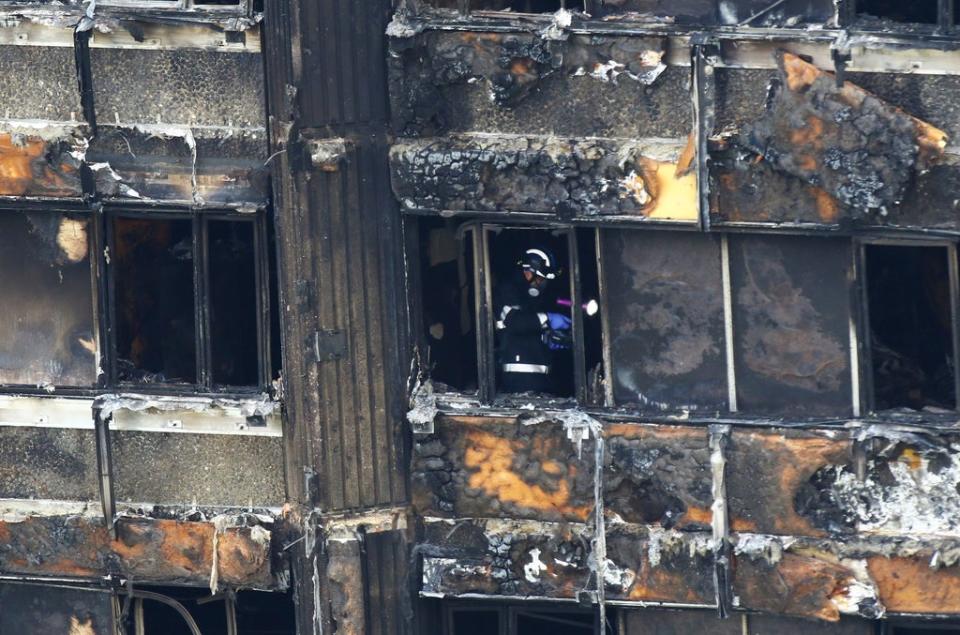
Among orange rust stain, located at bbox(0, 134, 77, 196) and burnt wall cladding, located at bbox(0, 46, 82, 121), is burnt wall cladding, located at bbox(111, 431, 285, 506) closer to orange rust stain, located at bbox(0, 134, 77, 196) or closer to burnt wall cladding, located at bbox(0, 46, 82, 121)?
orange rust stain, located at bbox(0, 134, 77, 196)

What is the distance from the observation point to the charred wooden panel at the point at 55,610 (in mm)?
13633

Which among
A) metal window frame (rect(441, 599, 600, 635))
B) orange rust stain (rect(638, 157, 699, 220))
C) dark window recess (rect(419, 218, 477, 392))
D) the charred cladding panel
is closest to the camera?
orange rust stain (rect(638, 157, 699, 220))

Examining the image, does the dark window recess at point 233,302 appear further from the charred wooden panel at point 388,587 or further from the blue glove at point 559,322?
the blue glove at point 559,322

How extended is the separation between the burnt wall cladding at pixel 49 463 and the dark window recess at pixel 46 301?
0.35 metres

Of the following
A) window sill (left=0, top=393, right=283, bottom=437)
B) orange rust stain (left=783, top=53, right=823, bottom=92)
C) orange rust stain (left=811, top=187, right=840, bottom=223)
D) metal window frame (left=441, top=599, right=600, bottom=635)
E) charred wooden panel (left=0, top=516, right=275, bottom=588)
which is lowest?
metal window frame (left=441, top=599, right=600, bottom=635)

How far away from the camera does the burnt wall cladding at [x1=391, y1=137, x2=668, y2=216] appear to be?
1230 cm

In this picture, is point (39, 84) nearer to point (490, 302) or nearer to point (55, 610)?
point (490, 302)

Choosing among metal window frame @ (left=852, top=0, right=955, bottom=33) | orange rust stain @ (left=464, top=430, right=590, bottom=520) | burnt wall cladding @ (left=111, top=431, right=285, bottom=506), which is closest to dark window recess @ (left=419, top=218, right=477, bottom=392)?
orange rust stain @ (left=464, top=430, right=590, bottom=520)

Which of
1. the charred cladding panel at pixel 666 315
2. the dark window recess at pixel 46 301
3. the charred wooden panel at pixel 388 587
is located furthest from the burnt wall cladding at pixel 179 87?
the charred wooden panel at pixel 388 587

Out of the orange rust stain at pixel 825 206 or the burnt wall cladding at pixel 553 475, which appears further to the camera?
the burnt wall cladding at pixel 553 475

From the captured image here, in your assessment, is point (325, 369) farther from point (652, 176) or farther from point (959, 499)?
point (959, 499)

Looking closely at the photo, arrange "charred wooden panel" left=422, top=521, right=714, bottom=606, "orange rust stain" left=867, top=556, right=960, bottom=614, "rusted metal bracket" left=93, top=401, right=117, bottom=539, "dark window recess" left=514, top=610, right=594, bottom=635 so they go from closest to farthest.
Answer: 1. "orange rust stain" left=867, top=556, right=960, bottom=614
2. "charred wooden panel" left=422, top=521, right=714, bottom=606
3. "rusted metal bracket" left=93, top=401, right=117, bottom=539
4. "dark window recess" left=514, top=610, right=594, bottom=635

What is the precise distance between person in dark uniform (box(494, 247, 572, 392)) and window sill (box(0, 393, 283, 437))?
1.56m

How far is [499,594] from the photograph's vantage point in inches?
510
